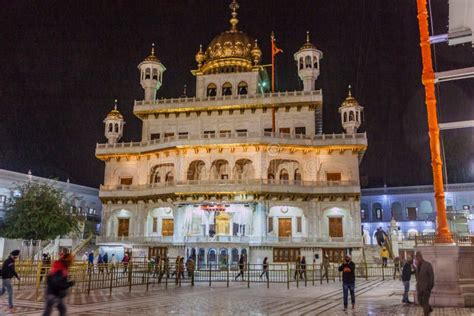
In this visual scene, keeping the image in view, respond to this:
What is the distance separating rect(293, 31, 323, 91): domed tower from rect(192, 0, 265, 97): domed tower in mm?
4924

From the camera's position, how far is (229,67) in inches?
1849

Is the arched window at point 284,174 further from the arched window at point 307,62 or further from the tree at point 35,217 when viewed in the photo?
the tree at point 35,217


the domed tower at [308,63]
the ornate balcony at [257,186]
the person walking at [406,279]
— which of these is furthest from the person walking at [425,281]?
the domed tower at [308,63]

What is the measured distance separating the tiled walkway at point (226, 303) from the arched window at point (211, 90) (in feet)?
103

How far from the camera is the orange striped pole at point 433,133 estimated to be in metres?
13.0

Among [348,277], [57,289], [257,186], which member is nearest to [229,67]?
[257,186]

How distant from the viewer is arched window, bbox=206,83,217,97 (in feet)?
153

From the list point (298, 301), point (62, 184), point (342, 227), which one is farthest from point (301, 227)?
point (62, 184)

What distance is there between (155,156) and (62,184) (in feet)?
59.7

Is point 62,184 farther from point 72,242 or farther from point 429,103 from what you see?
point 429,103

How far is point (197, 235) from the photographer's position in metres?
37.0

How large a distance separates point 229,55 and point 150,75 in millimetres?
9041

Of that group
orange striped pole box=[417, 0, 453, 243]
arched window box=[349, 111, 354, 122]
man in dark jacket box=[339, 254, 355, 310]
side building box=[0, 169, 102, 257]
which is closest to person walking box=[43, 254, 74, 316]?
man in dark jacket box=[339, 254, 355, 310]

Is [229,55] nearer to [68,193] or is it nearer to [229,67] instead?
[229,67]
